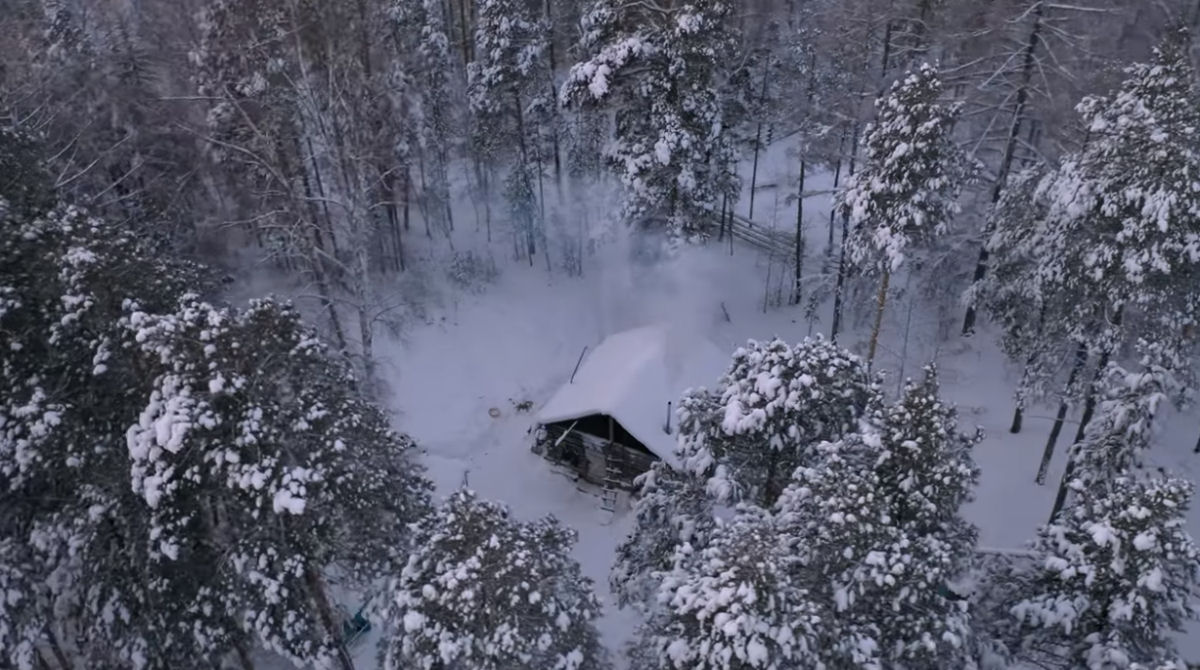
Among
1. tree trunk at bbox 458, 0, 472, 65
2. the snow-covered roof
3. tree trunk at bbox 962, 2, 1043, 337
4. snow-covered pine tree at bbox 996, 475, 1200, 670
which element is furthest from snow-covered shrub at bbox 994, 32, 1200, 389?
tree trunk at bbox 458, 0, 472, 65

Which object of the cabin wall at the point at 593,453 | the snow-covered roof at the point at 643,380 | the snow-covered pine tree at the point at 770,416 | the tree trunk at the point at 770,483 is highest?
the snow-covered pine tree at the point at 770,416

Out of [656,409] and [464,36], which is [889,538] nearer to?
[656,409]

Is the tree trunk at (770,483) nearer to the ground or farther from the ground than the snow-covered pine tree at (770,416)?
nearer to the ground

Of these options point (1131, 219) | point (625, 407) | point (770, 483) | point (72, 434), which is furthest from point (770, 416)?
point (72, 434)

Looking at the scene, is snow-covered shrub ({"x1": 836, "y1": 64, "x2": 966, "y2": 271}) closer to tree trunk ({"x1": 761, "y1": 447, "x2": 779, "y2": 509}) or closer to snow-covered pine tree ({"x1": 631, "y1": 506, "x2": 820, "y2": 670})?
tree trunk ({"x1": 761, "y1": 447, "x2": 779, "y2": 509})

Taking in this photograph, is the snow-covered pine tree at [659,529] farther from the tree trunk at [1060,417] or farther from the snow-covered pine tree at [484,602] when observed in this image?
the tree trunk at [1060,417]

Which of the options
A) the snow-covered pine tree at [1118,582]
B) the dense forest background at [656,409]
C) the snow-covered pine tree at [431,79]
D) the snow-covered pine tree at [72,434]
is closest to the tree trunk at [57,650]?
the dense forest background at [656,409]
